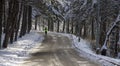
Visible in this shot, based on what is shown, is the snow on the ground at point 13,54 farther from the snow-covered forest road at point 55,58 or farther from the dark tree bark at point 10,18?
the dark tree bark at point 10,18

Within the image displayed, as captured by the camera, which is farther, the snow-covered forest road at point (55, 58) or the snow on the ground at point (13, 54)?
the snow-covered forest road at point (55, 58)

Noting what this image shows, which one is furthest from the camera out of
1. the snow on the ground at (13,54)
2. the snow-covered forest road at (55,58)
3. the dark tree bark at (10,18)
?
the dark tree bark at (10,18)

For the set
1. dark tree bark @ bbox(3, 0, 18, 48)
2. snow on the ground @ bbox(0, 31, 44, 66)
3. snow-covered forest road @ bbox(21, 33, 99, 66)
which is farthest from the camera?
dark tree bark @ bbox(3, 0, 18, 48)

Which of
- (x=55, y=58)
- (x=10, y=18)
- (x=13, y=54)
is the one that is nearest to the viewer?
(x=55, y=58)

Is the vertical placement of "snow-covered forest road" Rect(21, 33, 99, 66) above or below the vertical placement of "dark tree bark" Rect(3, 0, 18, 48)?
below

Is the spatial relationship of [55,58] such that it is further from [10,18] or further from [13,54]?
[10,18]

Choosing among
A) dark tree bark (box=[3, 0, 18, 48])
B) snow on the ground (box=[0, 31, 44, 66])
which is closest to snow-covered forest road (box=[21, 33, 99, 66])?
snow on the ground (box=[0, 31, 44, 66])

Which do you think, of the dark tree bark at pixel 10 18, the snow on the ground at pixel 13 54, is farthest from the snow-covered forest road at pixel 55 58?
the dark tree bark at pixel 10 18

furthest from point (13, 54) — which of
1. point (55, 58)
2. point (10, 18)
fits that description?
point (10, 18)

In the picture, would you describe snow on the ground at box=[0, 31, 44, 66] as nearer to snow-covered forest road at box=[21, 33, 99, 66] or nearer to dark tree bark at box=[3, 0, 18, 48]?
snow-covered forest road at box=[21, 33, 99, 66]

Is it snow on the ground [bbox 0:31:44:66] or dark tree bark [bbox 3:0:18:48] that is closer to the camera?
snow on the ground [bbox 0:31:44:66]

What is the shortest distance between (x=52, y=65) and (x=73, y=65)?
52.1 inches

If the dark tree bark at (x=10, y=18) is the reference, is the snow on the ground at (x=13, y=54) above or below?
below

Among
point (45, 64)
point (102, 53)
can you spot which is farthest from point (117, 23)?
point (45, 64)
